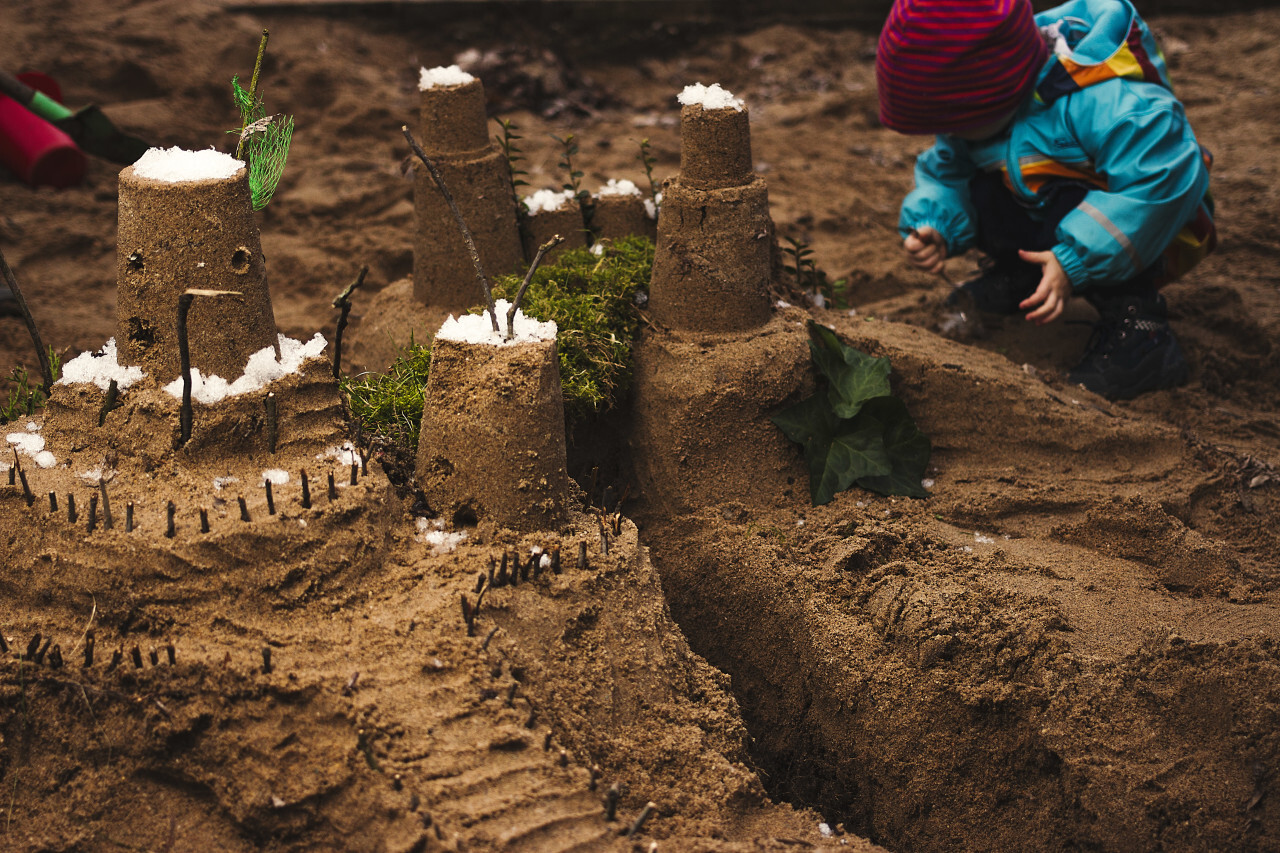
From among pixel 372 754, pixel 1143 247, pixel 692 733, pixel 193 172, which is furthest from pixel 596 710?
pixel 1143 247

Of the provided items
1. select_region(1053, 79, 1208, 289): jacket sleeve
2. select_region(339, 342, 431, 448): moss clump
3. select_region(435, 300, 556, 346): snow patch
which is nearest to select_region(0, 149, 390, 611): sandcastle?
select_region(339, 342, 431, 448): moss clump

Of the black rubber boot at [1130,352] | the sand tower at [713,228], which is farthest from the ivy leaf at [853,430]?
the black rubber boot at [1130,352]

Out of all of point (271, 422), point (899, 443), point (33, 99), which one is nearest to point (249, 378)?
point (271, 422)

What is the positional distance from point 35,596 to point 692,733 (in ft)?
4.85

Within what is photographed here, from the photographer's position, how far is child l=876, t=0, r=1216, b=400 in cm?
371

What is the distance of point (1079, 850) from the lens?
2418 millimetres

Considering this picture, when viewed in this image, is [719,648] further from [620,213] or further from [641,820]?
[620,213]

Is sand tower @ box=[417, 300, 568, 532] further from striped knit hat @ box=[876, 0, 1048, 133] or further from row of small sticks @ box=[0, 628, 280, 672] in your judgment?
striped knit hat @ box=[876, 0, 1048, 133]

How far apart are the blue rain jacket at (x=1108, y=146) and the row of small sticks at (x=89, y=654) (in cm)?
319

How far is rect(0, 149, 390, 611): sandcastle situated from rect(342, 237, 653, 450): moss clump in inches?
12.3

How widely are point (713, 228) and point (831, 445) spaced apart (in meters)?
0.77

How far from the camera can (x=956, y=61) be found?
12.2 ft

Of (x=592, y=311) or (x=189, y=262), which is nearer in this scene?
(x=189, y=262)

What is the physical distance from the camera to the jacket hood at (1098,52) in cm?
380
